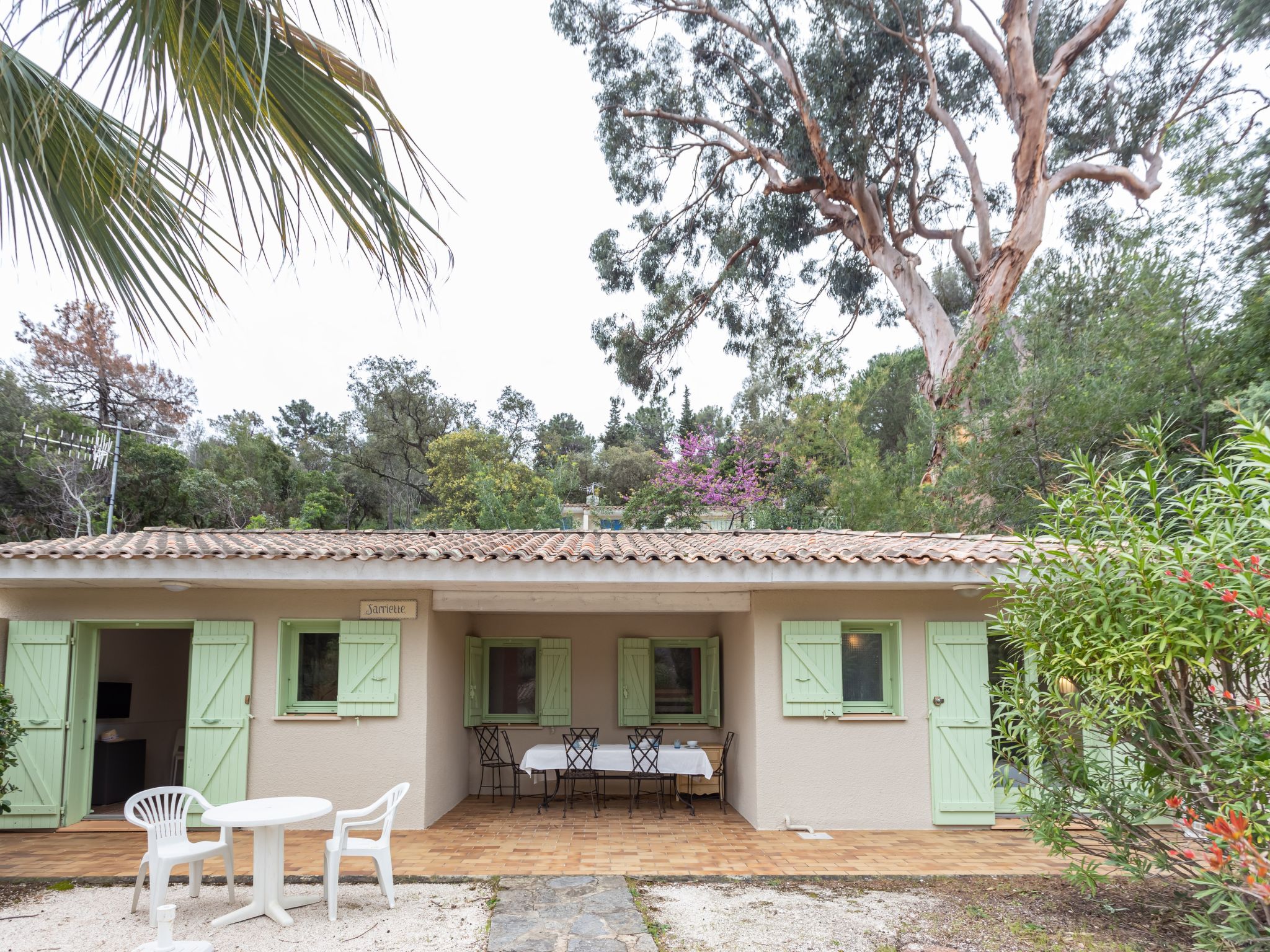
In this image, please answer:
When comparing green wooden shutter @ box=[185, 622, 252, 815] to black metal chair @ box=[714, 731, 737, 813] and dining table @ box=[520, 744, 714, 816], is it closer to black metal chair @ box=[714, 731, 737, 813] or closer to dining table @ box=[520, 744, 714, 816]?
dining table @ box=[520, 744, 714, 816]

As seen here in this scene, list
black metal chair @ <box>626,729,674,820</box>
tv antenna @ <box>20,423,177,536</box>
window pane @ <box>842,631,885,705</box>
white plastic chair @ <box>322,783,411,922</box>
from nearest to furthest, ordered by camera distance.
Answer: white plastic chair @ <box>322,783,411,922</box> < window pane @ <box>842,631,885,705</box> < black metal chair @ <box>626,729,674,820</box> < tv antenna @ <box>20,423,177,536</box>

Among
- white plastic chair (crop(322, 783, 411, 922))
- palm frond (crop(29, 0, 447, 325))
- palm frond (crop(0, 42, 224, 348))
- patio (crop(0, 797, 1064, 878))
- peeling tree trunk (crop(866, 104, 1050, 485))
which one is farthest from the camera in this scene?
peeling tree trunk (crop(866, 104, 1050, 485))

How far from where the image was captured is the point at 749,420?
24.0 meters

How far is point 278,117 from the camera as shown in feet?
6.38

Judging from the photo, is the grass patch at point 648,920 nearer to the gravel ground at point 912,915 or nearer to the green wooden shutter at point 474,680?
the gravel ground at point 912,915

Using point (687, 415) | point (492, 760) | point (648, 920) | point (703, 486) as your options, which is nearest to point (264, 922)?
point (648, 920)

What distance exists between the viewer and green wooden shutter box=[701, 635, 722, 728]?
9688 mm

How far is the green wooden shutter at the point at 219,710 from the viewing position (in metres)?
7.75

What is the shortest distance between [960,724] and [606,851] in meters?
3.43

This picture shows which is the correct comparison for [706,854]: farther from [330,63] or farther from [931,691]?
[330,63]

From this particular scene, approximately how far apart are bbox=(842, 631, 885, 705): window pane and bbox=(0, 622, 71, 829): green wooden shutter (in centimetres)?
721

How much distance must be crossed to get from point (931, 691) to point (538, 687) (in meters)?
4.36

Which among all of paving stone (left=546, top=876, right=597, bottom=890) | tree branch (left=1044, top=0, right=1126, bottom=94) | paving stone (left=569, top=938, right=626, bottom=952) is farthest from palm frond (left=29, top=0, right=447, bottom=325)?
tree branch (left=1044, top=0, right=1126, bottom=94)

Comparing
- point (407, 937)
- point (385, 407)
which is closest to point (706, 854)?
point (407, 937)
